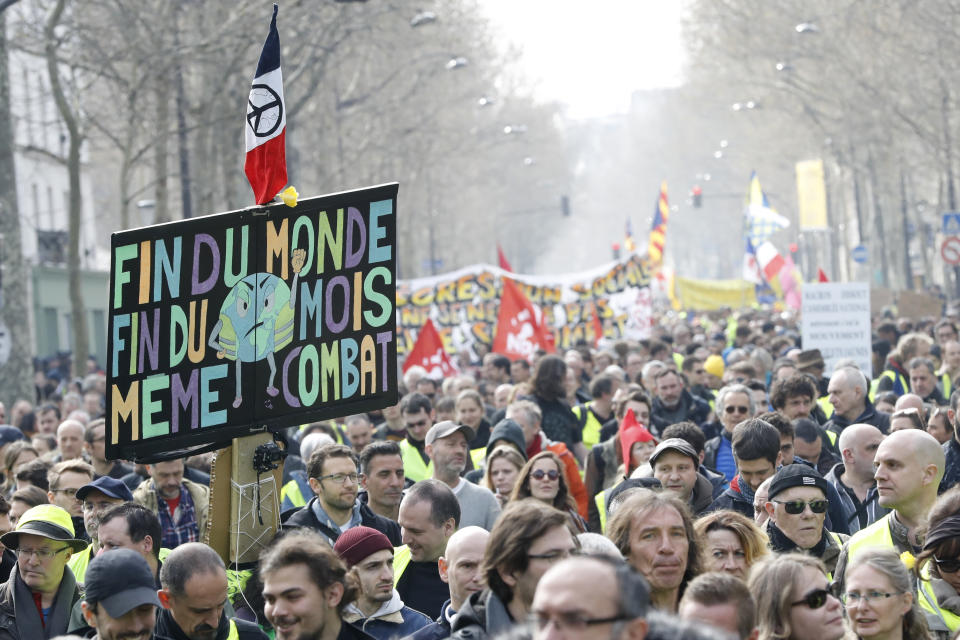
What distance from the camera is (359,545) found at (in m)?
6.20

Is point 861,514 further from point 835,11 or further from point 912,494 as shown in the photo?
point 835,11

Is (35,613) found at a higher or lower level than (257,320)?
lower

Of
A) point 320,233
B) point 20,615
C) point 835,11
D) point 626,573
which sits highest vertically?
point 835,11

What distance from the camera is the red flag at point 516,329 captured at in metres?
20.4

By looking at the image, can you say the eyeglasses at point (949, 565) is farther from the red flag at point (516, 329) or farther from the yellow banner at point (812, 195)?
the yellow banner at point (812, 195)

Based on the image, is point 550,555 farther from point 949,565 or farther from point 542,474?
point 542,474

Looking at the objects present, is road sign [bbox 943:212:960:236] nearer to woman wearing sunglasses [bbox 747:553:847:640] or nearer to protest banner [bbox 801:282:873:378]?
protest banner [bbox 801:282:873:378]

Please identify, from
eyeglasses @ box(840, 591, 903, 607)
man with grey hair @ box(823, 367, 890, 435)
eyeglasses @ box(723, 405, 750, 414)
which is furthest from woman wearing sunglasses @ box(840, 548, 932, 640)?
man with grey hair @ box(823, 367, 890, 435)

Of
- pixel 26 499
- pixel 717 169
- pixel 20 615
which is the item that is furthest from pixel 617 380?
pixel 717 169

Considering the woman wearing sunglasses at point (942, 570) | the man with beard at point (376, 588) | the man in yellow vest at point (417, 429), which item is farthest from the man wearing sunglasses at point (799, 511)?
the man in yellow vest at point (417, 429)

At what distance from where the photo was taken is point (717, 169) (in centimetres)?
9488

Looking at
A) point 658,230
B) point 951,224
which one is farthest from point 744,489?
point 658,230

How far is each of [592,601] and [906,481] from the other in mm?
3950

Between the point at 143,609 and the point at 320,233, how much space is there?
2.23m
